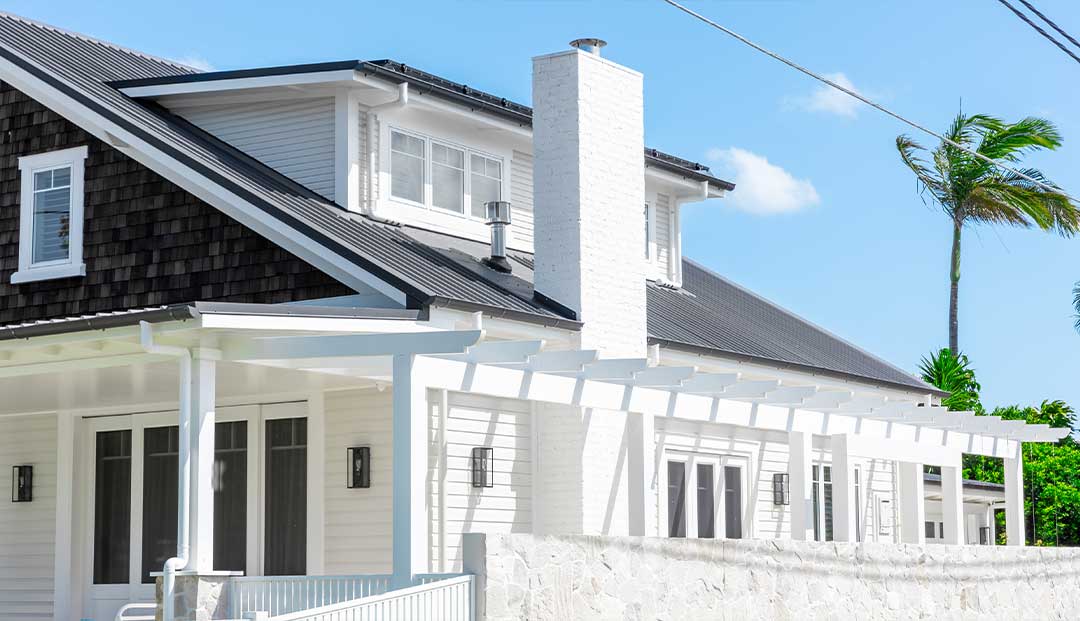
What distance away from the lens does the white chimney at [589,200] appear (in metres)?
15.7

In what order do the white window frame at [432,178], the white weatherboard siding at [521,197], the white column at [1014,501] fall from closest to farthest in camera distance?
the white window frame at [432,178] < the white weatherboard siding at [521,197] < the white column at [1014,501]

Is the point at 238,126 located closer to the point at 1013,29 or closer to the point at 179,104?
the point at 179,104

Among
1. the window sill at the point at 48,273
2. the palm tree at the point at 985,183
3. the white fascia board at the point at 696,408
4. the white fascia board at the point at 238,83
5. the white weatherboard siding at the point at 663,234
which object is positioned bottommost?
the white fascia board at the point at 696,408

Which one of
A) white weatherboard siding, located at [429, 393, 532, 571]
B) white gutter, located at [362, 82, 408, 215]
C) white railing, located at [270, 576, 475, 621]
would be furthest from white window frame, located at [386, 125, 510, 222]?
white railing, located at [270, 576, 475, 621]

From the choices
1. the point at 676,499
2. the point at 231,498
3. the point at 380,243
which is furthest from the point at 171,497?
the point at 676,499

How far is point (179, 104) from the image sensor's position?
55.3 feet

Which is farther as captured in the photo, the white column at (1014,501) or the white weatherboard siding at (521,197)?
the white column at (1014,501)

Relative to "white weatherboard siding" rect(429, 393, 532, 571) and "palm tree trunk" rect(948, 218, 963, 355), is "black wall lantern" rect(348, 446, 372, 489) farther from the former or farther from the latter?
"palm tree trunk" rect(948, 218, 963, 355)

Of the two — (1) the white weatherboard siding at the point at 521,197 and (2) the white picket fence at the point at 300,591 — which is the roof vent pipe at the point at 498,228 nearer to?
(1) the white weatherboard siding at the point at 521,197

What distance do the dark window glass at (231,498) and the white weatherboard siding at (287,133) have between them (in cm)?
269

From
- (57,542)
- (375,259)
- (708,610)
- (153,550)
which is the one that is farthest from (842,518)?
(57,542)

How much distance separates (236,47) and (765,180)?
120 feet

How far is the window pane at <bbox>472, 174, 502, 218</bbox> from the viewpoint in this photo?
671 inches

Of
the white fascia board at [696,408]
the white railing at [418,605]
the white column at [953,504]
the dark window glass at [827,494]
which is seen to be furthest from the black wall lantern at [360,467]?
the dark window glass at [827,494]
